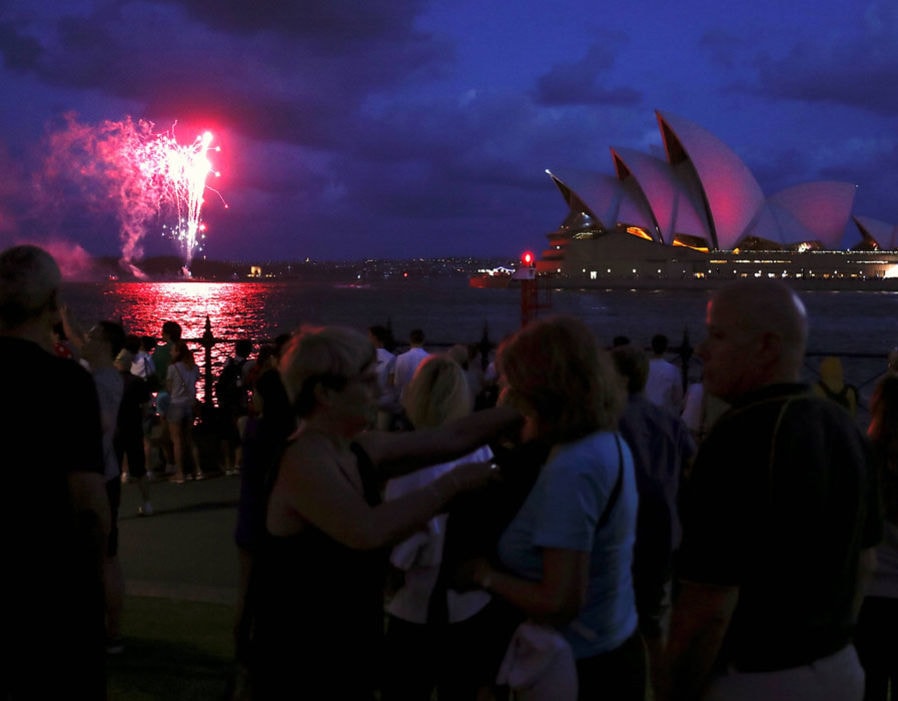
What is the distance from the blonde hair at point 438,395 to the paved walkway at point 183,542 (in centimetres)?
229

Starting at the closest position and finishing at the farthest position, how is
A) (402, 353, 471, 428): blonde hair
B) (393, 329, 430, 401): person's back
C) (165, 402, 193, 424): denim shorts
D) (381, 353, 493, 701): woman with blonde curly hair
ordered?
1. (381, 353, 493, 701): woman with blonde curly hair
2. (402, 353, 471, 428): blonde hair
3. (393, 329, 430, 401): person's back
4. (165, 402, 193, 424): denim shorts

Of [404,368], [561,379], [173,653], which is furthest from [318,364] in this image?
[404,368]

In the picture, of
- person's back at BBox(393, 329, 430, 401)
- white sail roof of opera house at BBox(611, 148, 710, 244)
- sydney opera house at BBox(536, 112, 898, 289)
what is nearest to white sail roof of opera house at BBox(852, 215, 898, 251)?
sydney opera house at BBox(536, 112, 898, 289)

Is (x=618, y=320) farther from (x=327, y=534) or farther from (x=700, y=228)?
(x=327, y=534)

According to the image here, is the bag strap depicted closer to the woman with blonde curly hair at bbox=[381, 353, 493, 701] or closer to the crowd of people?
the crowd of people

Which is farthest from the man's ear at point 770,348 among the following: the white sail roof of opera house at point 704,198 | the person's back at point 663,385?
the white sail roof of opera house at point 704,198

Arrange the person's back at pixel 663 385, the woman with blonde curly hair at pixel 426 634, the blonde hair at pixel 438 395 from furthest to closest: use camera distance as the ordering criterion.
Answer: the person's back at pixel 663 385
the blonde hair at pixel 438 395
the woman with blonde curly hair at pixel 426 634

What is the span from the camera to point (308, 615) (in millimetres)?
1888

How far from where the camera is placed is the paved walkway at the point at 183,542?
491 centimetres

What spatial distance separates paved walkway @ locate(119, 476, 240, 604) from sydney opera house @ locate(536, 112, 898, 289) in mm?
58122

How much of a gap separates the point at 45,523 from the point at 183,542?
13.7ft

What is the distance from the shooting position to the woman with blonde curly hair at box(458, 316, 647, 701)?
1.78 meters

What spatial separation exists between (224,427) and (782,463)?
23.5 ft

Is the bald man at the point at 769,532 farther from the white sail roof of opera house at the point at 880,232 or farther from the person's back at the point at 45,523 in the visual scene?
the white sail roof of opera house at the point at 880,232
